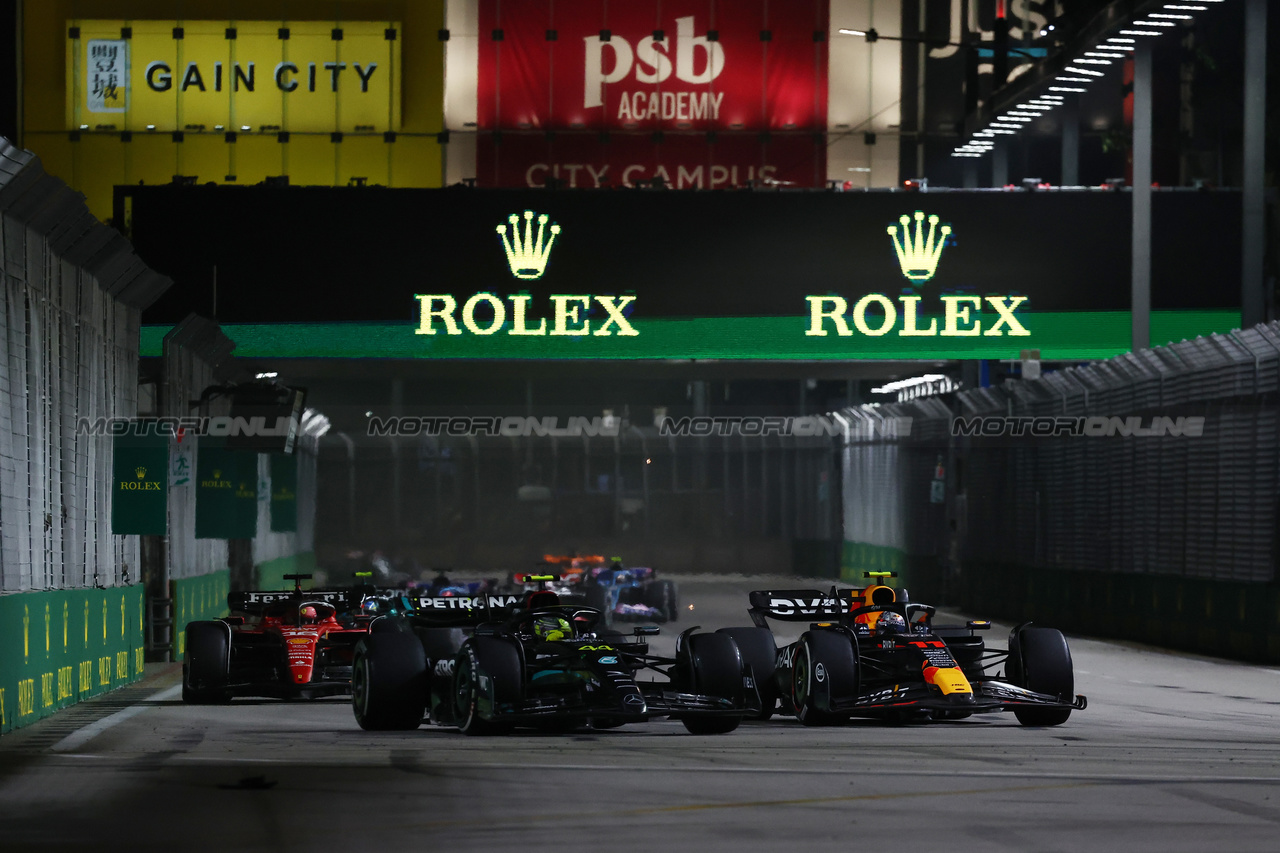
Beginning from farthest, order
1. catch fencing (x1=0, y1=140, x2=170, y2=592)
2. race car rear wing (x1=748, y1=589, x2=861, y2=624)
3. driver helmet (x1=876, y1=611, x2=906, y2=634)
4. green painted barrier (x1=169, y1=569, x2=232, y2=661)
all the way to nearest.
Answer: green painted barrier (x1=169, y1=569, x2=232, y2=661)
catch fencing (x1=0, y1=140, x2=170, y2=592)
race car rear wing (x1=748, y1=589, x2=861, y2=624)
driver helmet (x1=876, y1=611, x2=906, y2=634)

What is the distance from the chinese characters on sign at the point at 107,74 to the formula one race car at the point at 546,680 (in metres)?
28.5

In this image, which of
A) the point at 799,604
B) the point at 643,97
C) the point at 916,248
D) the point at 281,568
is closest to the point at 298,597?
the point at 799,604

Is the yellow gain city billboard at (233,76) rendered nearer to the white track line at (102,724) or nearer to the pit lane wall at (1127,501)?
the pit lane wall at (1127,501)

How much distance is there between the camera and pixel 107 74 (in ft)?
135

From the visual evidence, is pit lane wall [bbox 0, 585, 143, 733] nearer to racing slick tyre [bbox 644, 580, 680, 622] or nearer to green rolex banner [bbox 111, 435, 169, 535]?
green rolex banner [bbox 111, 435, 169, 535]

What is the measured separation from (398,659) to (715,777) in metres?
4.00

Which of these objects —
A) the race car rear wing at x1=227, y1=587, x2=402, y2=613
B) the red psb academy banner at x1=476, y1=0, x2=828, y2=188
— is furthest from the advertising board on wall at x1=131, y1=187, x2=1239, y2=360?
the red psb academy banner at x1=476, y1=0, x2=828, y2=188

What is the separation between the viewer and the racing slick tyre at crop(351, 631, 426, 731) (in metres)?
14.1

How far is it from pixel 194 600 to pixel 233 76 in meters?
18.9

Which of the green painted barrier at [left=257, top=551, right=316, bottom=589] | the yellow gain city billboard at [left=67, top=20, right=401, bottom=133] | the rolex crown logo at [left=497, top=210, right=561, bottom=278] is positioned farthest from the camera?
the yellow gain city billboard at [left=67, top=20, right=401, bottom=133]

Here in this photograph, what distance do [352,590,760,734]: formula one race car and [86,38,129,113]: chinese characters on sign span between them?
28.5 metres

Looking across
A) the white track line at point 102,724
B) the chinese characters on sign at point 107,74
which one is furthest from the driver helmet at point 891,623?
the chinese characters on sign at point 107,74

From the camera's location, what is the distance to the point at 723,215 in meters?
27.1

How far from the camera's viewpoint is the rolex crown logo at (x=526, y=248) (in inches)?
1055
